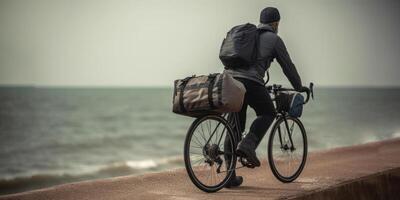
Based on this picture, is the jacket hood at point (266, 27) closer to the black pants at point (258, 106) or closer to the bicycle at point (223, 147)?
the black pants at point (258, 106)

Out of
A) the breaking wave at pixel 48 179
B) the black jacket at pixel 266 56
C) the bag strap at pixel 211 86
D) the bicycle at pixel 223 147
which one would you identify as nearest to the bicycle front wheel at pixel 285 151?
the bicycle at pixel 223 147

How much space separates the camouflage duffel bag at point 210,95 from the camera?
497cm

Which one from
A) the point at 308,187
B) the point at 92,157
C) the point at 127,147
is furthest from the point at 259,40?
the point at 127,147

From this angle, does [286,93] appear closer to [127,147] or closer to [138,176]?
[138,176]

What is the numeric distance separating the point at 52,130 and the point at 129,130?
769cm

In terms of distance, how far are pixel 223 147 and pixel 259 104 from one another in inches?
22.5

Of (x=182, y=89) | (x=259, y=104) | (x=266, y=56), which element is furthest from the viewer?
(x=259, y=104)

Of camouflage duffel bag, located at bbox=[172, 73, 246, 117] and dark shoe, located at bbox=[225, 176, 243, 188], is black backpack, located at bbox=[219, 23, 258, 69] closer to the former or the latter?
camouflage duffel bag, located at bbox=[172, 73, 246, 117]

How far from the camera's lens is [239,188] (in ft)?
18.7

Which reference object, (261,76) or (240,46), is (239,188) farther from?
(240,46)

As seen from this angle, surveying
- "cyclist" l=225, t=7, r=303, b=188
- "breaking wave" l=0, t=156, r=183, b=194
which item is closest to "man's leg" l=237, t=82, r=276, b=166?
"cyclist" l=225, t=7, r=303, b=188

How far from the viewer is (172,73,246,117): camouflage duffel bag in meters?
4.97

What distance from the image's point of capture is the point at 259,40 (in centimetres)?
539

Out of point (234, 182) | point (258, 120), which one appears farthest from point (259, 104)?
point (234, 182)
